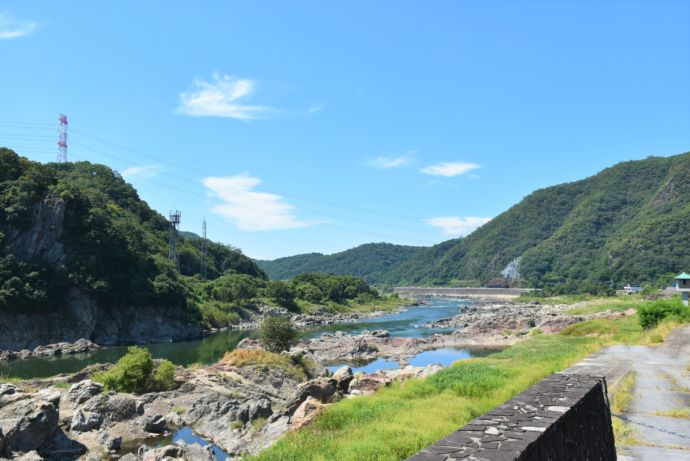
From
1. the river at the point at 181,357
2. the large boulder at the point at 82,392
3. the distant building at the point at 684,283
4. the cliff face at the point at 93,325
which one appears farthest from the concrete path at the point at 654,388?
the cliff face at the point at 93,325

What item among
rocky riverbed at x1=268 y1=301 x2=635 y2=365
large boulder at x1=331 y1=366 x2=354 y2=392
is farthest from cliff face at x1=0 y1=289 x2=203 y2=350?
large boulder at x1=331 y1=366 x2=354 y2=392

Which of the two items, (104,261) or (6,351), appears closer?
(6,351)

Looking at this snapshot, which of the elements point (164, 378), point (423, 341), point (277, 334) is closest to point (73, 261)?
point (277, 334)

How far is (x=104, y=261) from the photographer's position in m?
78.4

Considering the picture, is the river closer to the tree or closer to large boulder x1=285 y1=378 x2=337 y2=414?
large boulder x1=285 y1=378 x2=337 y2=414

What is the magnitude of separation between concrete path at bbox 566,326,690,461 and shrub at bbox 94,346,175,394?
26.5 meters

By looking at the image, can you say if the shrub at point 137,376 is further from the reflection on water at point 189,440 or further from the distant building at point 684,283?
the distant building at point 684,283

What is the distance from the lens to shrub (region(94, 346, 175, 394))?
32094 millimetres

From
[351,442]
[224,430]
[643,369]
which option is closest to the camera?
[351,442]

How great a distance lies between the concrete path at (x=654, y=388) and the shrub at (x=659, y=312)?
8064mm

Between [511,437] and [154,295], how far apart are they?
80.3 meters

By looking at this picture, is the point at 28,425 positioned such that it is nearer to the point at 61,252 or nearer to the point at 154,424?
the point at 154,424

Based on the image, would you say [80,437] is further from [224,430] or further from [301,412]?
[301,412]

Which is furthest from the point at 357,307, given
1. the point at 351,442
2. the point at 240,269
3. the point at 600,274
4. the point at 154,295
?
the point at 351,442
